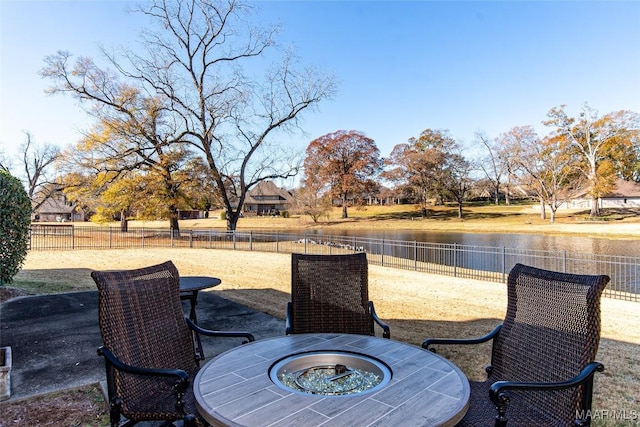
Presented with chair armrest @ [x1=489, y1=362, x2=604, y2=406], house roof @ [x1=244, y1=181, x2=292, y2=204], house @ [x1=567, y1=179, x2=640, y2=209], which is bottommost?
chair armrest @ [x1=489, y1=362, x2=604, y2=406]

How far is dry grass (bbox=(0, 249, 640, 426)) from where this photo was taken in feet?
11.9

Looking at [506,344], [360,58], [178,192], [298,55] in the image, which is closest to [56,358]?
[506,344]

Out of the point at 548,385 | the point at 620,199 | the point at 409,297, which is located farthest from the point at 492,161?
the point at 548,385

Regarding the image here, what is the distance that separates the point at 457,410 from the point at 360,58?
50.0 feet

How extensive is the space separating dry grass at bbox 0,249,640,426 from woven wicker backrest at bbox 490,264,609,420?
110 centimetres

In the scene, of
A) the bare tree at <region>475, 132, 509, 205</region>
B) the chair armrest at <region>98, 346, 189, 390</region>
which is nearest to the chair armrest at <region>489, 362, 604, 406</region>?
the chair armrest at <region>98, 346, 189, 390</region>

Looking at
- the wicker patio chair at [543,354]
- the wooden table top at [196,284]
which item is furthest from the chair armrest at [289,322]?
the wooden table top at [196,284]

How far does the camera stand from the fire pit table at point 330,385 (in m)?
1.35

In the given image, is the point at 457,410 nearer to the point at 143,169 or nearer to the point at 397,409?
the point at 397,409

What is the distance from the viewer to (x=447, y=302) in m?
6.61

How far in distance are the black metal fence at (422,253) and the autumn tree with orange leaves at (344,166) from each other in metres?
24.9

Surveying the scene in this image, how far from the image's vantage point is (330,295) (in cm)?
303

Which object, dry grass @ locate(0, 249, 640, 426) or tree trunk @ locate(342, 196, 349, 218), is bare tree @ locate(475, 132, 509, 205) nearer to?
tree trunk @ locate(342, 196, 349, 218)

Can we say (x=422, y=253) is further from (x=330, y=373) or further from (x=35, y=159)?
(x=35, y=159)
